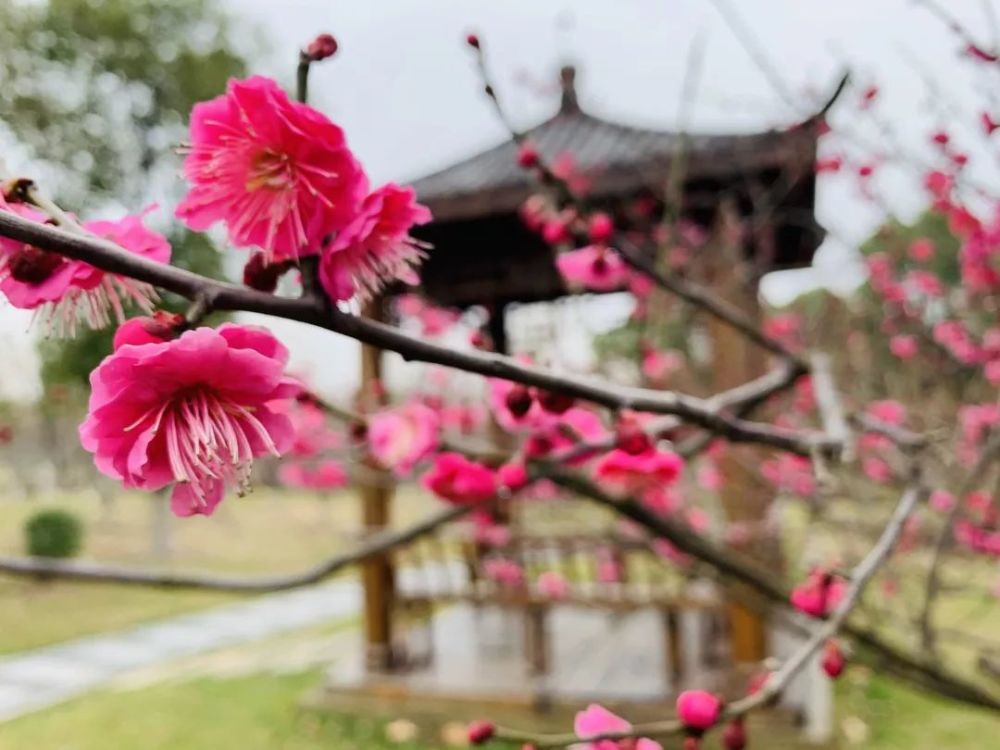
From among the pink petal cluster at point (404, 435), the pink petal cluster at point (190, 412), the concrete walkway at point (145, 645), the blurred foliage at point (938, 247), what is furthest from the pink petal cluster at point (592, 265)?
the concrete walkway at point (145, 645)

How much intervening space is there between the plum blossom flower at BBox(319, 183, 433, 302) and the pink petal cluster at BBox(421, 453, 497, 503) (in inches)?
21.7

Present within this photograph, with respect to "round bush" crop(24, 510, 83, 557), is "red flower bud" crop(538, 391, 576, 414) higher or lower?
higher

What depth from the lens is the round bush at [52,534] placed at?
24.6 ft

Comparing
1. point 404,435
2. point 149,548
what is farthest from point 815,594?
point 149,548

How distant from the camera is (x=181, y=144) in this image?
Result: 0.52m

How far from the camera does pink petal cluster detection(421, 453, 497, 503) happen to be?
3.48 ft

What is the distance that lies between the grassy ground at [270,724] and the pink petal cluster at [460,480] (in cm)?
263

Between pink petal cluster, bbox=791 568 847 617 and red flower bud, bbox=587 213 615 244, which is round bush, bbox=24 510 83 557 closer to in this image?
red flower bud, bbox=587 213 615 244

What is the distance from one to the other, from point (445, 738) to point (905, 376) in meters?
2.84

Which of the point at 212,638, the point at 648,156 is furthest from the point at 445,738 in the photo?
the point at 212,638

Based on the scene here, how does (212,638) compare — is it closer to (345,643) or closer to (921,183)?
(345,643)

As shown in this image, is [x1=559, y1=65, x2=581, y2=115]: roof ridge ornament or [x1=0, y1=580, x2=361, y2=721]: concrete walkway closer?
[x1=559, y1=65, x2=581, y2=115]: roof ridge ornament

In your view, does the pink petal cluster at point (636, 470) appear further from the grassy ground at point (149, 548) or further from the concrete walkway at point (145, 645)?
the grassy ground at point (149, 548)

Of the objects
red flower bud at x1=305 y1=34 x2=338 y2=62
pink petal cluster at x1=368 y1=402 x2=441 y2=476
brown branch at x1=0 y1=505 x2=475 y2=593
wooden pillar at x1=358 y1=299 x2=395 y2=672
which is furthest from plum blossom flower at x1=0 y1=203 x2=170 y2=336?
wooden pillar at x1=358 y1=299 x2=395 y2=672
